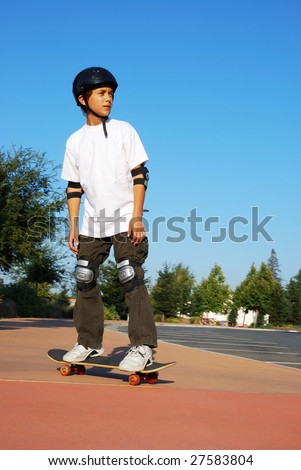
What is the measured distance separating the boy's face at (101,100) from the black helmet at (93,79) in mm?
50

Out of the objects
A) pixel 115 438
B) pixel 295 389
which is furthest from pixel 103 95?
pixel 115 438

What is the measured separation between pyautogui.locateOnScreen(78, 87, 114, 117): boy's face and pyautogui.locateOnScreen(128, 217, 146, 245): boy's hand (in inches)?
39.5

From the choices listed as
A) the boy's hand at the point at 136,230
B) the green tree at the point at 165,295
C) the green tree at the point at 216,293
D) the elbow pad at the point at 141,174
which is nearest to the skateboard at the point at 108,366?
the boy's hand at the point at 136,230

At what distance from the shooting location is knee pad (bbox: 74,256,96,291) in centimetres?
552

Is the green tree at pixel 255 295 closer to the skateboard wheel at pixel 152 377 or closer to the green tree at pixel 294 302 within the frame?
the green tree at pixel 294 302

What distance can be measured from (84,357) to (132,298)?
0.68 meters

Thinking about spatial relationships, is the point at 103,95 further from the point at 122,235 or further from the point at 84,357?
the point at 84,357

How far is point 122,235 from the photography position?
556cm

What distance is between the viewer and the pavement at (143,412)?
9.86ft

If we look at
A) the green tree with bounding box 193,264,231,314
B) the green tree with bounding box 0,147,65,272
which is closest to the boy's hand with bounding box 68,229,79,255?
the green tree with bounding box 0,147,65,272

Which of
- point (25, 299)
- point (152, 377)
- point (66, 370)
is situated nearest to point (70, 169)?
point (66, 370)

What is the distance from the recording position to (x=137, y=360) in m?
5.25

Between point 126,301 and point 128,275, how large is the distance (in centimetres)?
26
